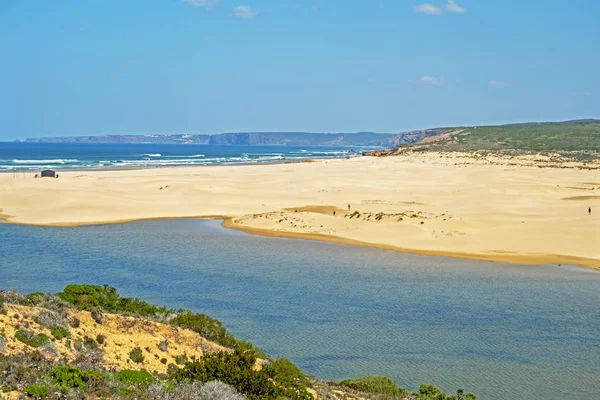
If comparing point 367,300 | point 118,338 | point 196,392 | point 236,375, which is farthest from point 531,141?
point 196,392

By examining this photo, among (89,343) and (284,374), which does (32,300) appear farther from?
(284,374)

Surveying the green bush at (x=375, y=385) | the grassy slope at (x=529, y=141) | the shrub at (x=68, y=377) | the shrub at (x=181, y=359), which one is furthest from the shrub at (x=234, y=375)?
the grassy slope at (x=529, y=141)

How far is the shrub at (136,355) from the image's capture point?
1155 cm

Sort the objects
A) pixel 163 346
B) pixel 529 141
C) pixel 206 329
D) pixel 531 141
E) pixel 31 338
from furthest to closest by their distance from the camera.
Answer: pixel 529 141
pixel 531 141
pixel 206 329
pixel 163 346
pixel 31 338

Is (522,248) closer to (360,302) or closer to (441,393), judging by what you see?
(360,302)

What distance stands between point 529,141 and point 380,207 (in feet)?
264

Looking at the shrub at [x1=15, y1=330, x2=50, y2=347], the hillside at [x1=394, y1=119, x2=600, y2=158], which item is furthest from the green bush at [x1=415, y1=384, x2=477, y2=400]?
the hillside at [x1=394, y1=119, x2=600, y2=158]

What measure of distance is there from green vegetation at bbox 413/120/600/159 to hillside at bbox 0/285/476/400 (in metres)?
83.7

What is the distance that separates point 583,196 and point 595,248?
21548 millimetres

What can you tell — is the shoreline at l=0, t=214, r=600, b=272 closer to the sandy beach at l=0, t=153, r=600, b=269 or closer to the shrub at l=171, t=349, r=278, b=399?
the sandy beach at l=0, t=153, r=600, b=269

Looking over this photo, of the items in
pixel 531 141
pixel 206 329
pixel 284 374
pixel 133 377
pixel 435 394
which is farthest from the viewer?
pixel 531 141

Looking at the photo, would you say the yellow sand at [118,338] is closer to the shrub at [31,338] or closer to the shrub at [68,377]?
the shrub at [31,338]

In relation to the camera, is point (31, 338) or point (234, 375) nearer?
point (234, 375)

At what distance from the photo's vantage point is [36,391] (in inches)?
321
